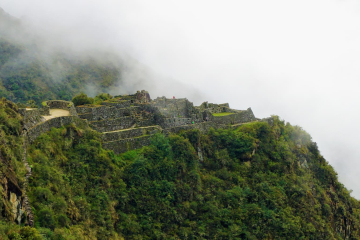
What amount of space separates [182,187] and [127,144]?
22.3 feet

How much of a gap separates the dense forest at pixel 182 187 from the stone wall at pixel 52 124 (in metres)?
0.53

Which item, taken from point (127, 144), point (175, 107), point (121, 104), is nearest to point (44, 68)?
point (121, 104)

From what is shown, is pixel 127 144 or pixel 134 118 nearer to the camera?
pixel 127 144

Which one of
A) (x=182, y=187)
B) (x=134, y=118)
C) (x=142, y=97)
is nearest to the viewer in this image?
(x=182, y=187)

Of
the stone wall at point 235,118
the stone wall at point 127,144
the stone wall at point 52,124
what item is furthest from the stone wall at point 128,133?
the stone wall at point 235,118

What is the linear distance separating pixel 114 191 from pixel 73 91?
64.1m

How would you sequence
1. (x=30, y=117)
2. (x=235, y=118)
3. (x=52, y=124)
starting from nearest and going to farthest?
1. (x=30, y=117)
2. (x=52, y=124)
3. (x=235, y=118)

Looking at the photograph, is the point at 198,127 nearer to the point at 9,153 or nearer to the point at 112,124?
the point at 112,124

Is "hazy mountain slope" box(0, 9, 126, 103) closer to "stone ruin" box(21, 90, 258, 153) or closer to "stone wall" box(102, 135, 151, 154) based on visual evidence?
"stone ruin" box(21, 90, 258, 153)

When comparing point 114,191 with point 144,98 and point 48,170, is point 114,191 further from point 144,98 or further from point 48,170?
point 144,98

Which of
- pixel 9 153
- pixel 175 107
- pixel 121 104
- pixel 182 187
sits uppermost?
pixel 175 107

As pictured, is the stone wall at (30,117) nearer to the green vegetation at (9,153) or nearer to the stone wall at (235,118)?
the green vegetation at (9,153)

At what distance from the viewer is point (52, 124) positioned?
32219mm

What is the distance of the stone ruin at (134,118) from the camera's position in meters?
34.5
